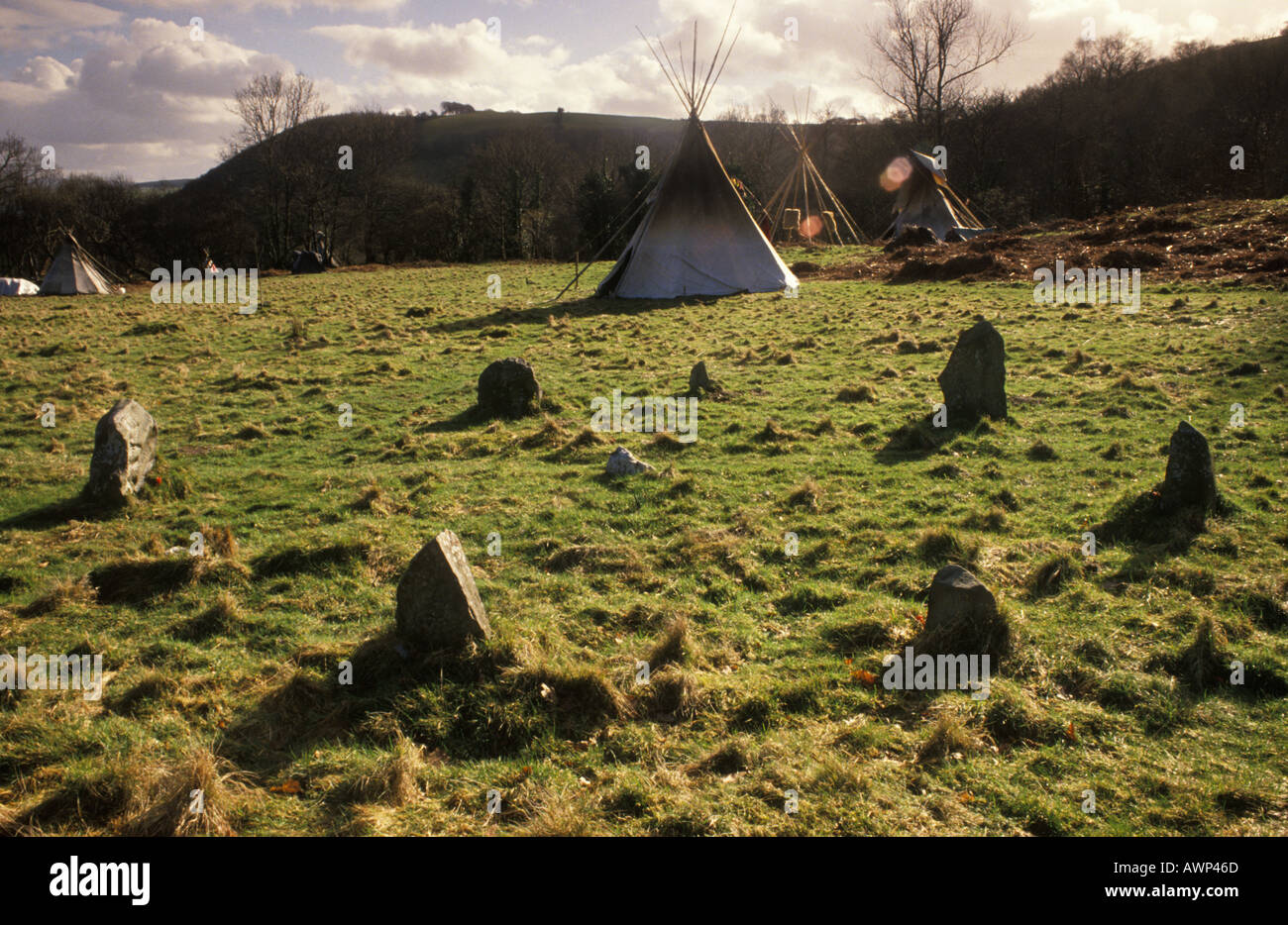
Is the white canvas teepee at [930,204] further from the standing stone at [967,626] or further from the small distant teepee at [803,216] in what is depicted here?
the standing stone at [967,626]

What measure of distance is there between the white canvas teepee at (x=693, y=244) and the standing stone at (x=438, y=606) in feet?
63.4

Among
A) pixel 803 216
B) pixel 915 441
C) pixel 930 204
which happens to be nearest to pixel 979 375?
pixel 915 441

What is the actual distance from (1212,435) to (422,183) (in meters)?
61.6

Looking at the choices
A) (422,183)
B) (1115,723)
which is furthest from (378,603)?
(422,183)

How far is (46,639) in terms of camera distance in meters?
5.51

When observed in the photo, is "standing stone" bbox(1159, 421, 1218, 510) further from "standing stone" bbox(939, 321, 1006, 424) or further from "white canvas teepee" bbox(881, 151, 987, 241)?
"white canvas teepee" bbox(881, 151, 987, 241)

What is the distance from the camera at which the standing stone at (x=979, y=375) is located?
998 cm

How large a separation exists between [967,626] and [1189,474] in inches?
131

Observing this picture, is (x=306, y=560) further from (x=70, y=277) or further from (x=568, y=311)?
(x=70, y=277)

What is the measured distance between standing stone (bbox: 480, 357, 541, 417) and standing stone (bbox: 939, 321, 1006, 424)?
6002mm

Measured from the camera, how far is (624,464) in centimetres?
895

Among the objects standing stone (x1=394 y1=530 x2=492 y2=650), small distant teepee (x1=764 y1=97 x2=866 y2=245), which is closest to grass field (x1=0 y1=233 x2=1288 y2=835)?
standing stone (x1=394 y1=530 x2=492 y2=650)

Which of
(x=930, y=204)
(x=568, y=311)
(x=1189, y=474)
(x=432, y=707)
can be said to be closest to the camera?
(x=432, y=707)
